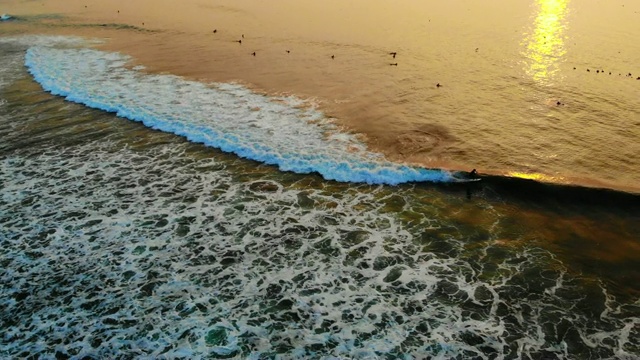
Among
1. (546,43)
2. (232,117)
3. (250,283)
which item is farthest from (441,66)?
(250,283)

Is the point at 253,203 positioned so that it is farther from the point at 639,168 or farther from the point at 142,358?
the point at 639,168

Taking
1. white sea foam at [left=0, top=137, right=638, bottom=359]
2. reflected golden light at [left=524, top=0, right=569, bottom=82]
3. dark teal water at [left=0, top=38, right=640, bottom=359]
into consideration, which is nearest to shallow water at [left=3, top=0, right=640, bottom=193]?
reflected golden light at [left=524, top=0, right=569, bottom=82]

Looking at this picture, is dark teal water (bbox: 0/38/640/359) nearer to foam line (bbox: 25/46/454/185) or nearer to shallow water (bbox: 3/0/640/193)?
foam line (bbox: 25/46/454/185)

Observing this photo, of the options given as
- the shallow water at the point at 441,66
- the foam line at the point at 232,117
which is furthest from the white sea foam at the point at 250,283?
the shallow water at the point at 441,66

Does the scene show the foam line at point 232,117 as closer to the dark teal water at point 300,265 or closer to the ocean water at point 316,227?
the ocean water at point 316,227

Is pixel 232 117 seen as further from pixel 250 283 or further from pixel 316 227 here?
pixel 250 283

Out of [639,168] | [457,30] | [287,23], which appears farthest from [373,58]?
[639,168]
